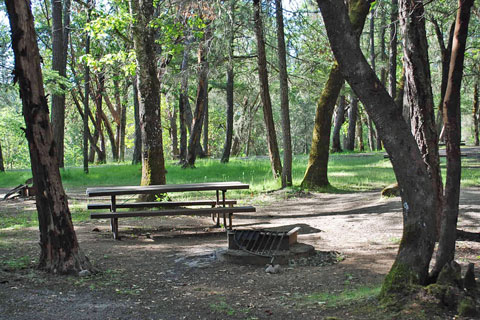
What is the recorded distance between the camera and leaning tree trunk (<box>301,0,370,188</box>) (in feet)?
44.5

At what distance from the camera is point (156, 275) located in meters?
6.28

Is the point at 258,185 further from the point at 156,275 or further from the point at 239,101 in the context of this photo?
the point at 239,101

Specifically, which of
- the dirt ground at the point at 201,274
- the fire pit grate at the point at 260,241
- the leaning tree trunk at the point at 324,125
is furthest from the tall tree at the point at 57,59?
the fire pit grate at the point at 260,241

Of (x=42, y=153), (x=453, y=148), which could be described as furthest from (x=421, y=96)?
(x=42, y=153)

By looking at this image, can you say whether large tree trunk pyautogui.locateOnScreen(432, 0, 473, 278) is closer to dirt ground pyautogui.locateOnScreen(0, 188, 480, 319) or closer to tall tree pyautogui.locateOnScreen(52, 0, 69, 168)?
dirt ground pyautogui.locateOnScreen(0, 188, 480, 319)

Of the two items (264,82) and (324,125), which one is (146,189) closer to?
(324,125)

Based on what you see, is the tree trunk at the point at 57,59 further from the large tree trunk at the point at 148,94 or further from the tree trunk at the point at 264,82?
the large tree trunk at the point at 148,94

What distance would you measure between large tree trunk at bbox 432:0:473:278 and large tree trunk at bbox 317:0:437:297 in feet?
0.81

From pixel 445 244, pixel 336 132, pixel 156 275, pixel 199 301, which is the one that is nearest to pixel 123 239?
pixel 156 275

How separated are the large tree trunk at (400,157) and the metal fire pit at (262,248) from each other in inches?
104

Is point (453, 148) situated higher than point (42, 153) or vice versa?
point (42, 153)

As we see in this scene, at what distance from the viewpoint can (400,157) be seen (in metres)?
4.12

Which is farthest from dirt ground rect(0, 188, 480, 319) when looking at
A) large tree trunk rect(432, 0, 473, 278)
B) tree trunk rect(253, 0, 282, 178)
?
tree trunk rect(253, 0, 282, 178)

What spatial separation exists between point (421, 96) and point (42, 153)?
15.4 feet
